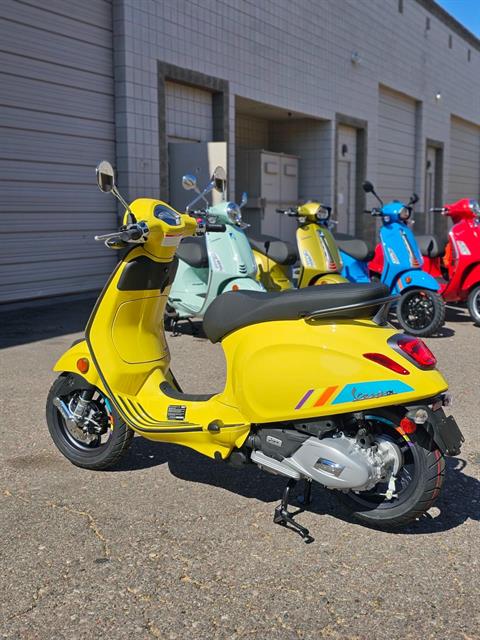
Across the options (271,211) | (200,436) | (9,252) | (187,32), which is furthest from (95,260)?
(200,436)

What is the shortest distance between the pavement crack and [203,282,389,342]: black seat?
0.93 meters

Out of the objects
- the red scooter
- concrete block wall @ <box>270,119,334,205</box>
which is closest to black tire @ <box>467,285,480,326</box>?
the red scooter

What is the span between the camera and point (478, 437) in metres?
3.94

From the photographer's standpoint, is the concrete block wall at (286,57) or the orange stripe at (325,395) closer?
the orange stripe at (325,395)

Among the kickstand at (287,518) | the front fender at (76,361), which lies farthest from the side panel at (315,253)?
the kickstand at (287,518)

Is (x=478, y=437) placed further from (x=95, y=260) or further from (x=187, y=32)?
(x=187, y=32)

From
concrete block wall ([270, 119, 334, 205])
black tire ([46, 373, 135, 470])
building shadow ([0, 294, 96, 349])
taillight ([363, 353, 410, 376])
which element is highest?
concrete block wall ([270, 119, 334, 205])

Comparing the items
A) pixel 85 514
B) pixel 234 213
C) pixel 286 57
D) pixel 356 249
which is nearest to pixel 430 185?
pixel 286 57

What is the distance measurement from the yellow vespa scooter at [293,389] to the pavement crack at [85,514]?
380 mm

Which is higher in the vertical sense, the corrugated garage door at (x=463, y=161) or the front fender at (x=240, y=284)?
the corrugated garage door at (x=463, y=161)

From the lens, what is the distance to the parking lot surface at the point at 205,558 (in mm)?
2197

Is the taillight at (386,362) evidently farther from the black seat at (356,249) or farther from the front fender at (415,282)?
the black seat at (356,249)

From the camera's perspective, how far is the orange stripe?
2658 millimetres

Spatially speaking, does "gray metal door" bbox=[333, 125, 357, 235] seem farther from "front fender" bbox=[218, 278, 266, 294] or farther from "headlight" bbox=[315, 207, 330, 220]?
"front fender" bbox=[218, 278, 266, 294]
